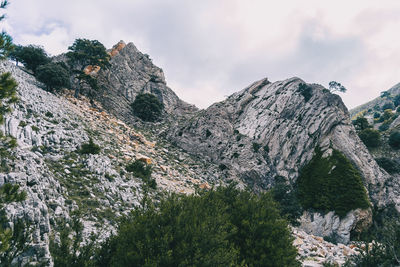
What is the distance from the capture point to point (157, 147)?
118ft

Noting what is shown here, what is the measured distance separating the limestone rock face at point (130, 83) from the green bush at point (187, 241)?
35.8m

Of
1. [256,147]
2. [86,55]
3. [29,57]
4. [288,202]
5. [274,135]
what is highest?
[86,55]

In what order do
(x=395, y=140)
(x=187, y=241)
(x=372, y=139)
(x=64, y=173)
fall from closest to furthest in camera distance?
(x=187, y=241), (x=64, y=173), (x=395, y=140), (x=372, y=139)

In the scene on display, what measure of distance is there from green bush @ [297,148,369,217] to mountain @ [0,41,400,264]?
0.76m

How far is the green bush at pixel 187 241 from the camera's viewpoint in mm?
8141

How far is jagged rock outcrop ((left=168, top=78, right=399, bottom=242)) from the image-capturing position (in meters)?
38.9

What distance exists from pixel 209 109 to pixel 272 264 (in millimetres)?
39643

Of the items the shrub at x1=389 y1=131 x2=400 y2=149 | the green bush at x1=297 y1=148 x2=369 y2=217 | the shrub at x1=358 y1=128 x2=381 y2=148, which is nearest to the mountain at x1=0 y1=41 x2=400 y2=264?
the green bush at x1=297 y1=148 x2=369 y2=217

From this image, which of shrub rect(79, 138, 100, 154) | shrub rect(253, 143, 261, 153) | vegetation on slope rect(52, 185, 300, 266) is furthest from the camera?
shrub rect(253, 143, 261, 153)

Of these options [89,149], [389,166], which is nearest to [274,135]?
[389,166]

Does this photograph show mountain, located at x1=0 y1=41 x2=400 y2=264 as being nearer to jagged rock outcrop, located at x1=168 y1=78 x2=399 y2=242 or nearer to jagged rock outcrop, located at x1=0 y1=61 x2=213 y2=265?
jagged rock outcrop, located at x1=0 y1=61 x2=213 y2=265

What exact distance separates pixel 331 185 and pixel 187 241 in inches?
1409

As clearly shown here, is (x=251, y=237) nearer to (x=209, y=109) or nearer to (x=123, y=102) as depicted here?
(x=209, y=109)

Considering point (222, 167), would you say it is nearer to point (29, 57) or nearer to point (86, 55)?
point (86, 55)
